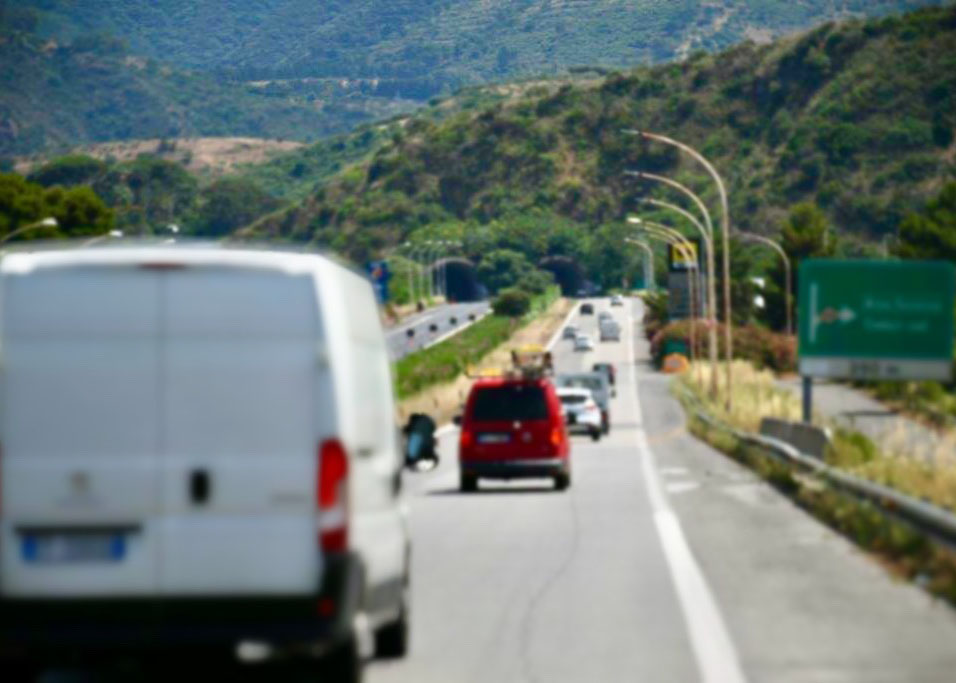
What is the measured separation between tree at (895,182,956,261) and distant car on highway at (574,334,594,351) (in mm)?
19385

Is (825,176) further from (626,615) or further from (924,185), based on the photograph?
(626,615)

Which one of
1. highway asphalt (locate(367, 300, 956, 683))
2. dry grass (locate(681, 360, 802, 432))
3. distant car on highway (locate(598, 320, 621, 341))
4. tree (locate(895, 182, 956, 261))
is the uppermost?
tree (locate(895, 182, 956, 261))

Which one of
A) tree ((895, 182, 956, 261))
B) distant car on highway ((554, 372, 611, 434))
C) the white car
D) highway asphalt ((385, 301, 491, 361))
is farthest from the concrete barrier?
tree ((895, 182, 956, 261))

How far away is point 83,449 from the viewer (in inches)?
402

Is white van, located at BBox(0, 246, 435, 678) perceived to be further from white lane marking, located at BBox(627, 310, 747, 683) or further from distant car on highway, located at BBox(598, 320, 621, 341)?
distant car on highway, located at BBox(598, 320, 621, 341)

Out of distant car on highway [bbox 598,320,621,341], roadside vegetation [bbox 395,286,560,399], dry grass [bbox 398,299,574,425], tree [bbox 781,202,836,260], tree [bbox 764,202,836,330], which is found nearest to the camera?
dry grass [bbox 398,299,574,425]

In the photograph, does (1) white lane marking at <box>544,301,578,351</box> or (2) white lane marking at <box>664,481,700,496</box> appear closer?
(2) white lane marking at <box>664,481,700,496</box>

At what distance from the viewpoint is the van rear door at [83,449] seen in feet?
33.3

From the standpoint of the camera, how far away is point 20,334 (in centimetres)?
1029

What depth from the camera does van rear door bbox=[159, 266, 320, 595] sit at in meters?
10.1

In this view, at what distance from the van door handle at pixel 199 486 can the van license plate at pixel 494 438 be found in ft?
68.3

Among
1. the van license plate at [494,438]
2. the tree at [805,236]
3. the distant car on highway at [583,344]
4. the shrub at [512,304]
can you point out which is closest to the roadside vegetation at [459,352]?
the shrub at [512,304]

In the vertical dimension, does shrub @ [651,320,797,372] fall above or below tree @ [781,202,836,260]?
below

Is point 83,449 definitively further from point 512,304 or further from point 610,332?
point 512,304
